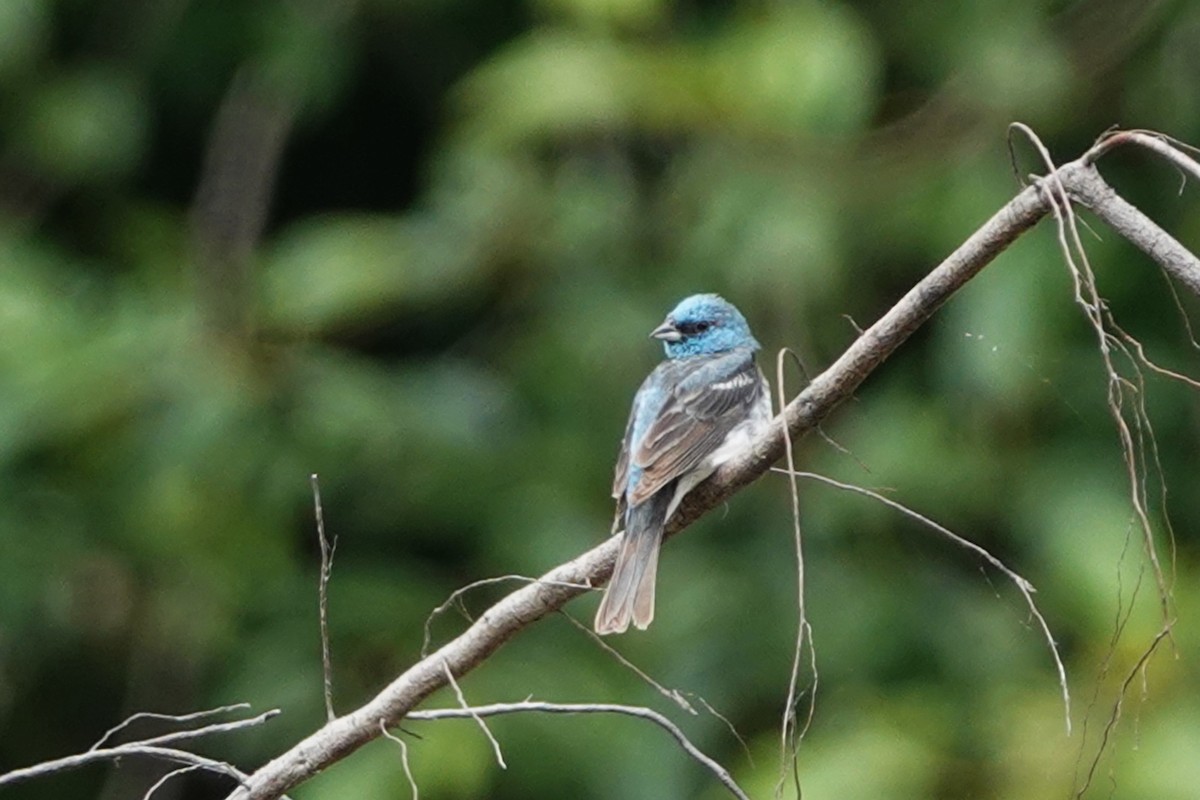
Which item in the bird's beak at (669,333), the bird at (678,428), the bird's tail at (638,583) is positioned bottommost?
the bird's tail at (638,583)

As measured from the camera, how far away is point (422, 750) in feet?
19.6

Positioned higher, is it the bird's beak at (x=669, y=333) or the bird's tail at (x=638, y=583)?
the bird's beak at (x=669, y=333)

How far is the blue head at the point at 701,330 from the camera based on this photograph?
5.08 meters

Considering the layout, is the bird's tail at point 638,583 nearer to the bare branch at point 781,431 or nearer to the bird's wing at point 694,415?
the bird's wing at point 694,415

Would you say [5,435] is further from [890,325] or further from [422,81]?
[890,325]

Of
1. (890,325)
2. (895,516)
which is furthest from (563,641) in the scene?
(890,325)

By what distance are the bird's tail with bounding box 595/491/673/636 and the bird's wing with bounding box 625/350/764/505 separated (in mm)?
46

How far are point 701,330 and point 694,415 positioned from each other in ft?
2.56

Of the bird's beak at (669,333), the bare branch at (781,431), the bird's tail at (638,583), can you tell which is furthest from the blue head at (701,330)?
the bare branch at (781,431)

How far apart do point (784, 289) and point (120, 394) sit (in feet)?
7.51

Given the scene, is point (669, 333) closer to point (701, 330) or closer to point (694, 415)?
point (701, 330)

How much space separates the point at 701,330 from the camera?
5102 mm

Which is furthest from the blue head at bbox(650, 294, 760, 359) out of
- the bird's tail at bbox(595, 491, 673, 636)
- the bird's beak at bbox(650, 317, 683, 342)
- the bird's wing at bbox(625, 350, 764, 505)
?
the bird's tail at bbox(595, 491, 673, 636)

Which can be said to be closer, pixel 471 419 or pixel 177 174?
pixel 471 419
